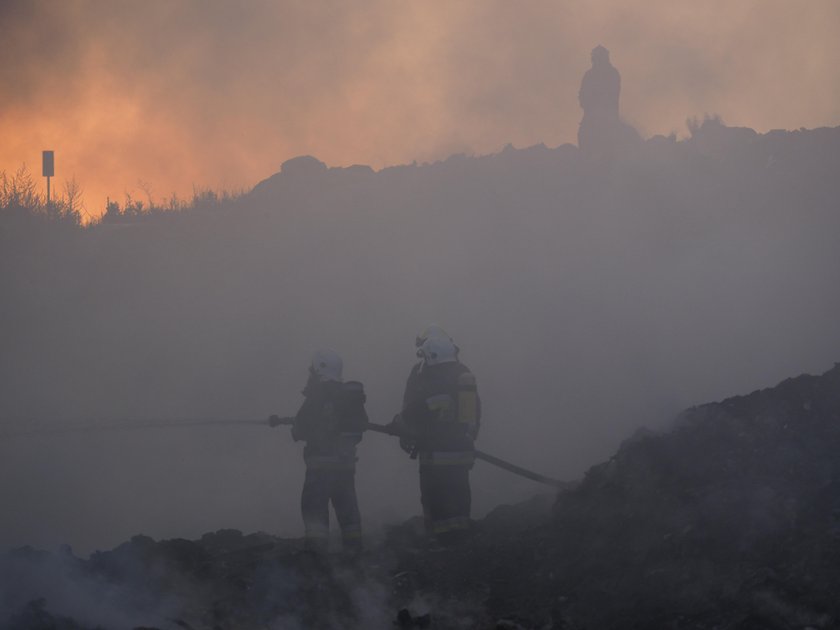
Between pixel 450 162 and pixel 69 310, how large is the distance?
18004 mm

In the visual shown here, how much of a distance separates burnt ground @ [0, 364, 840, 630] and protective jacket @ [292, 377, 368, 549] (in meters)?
0.48

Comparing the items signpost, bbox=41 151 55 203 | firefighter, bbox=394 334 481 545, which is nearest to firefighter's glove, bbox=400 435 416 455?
firefighter, bbox=394 334 481 545

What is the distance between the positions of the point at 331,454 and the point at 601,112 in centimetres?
3324

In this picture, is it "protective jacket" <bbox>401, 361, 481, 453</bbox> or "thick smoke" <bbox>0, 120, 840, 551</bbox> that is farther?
"thick smoke" <bbox>0, 120, 840, 551</bbox>

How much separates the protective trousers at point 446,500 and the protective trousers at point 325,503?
738 millimetres

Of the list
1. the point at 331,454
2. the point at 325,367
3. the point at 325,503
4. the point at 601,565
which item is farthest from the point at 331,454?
the point at 601,565

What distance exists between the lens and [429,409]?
10898mm

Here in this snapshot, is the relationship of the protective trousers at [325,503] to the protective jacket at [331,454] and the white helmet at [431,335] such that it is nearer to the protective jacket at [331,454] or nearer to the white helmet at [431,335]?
the protective jacket at [331,454]

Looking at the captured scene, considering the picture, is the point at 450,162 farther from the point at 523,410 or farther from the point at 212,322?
the point at 523,410

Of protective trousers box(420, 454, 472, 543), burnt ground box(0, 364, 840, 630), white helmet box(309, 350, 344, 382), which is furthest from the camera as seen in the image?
white helmet box(309, 350, 344, 382)

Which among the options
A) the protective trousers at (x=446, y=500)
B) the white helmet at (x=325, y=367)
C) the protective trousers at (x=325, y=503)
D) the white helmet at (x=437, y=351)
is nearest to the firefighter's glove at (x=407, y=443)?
the protective trousers at (x=446, y=500)

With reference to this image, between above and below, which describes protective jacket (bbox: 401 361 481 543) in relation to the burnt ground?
above

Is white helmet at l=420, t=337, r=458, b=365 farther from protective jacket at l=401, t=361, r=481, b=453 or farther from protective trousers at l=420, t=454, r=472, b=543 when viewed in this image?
protective trousers at l=420, t=454, r=472, b=543

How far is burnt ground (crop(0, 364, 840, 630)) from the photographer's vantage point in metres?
7.95
